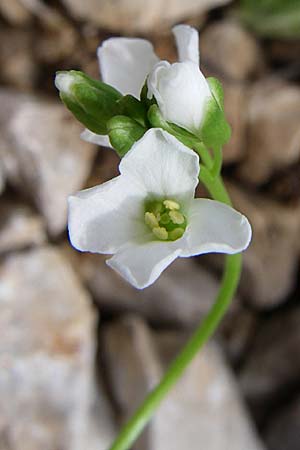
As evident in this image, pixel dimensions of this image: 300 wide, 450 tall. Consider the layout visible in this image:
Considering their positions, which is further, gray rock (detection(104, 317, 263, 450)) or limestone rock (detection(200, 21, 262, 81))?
limestone rock (detection(200, 21, 262, 81))

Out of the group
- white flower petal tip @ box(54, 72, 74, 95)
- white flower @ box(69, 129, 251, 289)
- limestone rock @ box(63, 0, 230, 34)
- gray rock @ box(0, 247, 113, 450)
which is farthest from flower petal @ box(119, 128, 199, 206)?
limestone rock @ box(63, 0, 230, 34)

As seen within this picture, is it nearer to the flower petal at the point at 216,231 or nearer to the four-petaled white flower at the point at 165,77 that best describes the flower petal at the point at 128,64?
the four-petaled white flower at the point at 165,77

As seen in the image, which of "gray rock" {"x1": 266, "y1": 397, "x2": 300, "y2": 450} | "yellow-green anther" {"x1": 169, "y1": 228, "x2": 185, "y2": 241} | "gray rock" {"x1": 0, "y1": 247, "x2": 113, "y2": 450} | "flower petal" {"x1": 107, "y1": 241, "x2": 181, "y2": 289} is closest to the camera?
"flower petal" {"x1": 107, "y1": 241, "x2": 181, "y2": 289}

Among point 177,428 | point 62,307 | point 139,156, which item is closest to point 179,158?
point 139,156

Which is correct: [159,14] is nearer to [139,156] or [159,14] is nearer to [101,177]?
[101,177]

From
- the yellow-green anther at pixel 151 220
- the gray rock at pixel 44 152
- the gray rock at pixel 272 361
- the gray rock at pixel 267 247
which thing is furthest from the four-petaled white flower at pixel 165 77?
the gray rock at pixel 272 361

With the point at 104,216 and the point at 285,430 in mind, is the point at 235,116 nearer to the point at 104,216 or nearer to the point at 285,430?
the point at 285,430

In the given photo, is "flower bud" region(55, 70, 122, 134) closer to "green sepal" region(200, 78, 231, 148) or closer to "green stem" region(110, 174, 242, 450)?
"green sepal" region(200, 78, 231, 148)
